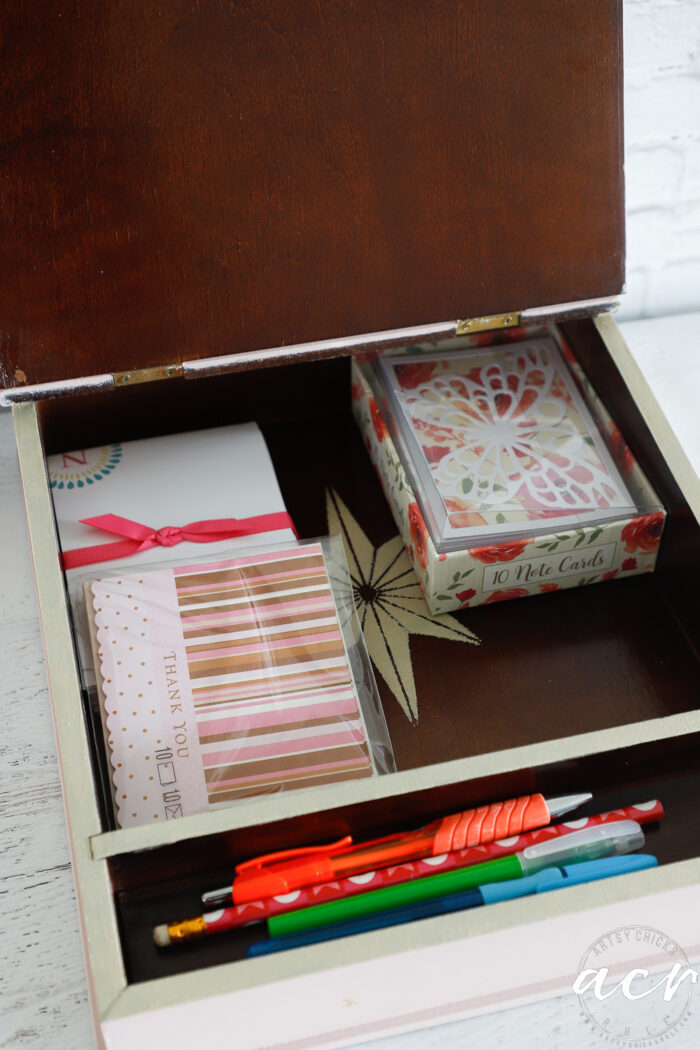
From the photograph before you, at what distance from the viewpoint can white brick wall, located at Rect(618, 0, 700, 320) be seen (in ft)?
2.98

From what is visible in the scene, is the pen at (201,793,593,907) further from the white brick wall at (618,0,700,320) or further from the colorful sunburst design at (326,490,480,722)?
the white brick wall at (618,0,700,320)

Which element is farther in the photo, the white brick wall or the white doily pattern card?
the white brick wall

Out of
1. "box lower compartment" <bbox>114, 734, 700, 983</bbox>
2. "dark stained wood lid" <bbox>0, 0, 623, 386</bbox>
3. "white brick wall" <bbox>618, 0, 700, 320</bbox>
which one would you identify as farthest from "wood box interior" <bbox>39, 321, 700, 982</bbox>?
"white brick wall" <bbox>618, 0, 700, 320</bbox>

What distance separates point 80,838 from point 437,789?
189 millimetres

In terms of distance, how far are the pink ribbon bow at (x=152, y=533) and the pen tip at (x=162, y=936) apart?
272 mm

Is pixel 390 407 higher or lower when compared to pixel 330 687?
higher

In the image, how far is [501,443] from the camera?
0.78 m

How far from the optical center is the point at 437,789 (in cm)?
56

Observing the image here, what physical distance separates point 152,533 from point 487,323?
11.4 inches

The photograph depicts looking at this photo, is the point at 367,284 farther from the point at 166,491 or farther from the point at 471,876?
the point at 471,876

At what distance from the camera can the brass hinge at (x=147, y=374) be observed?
72cm

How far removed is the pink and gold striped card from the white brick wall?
1.80 ft

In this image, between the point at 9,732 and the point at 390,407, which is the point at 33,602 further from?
the point at 390,407

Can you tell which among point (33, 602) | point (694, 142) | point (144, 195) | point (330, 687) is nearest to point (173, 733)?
point (330, 687)
